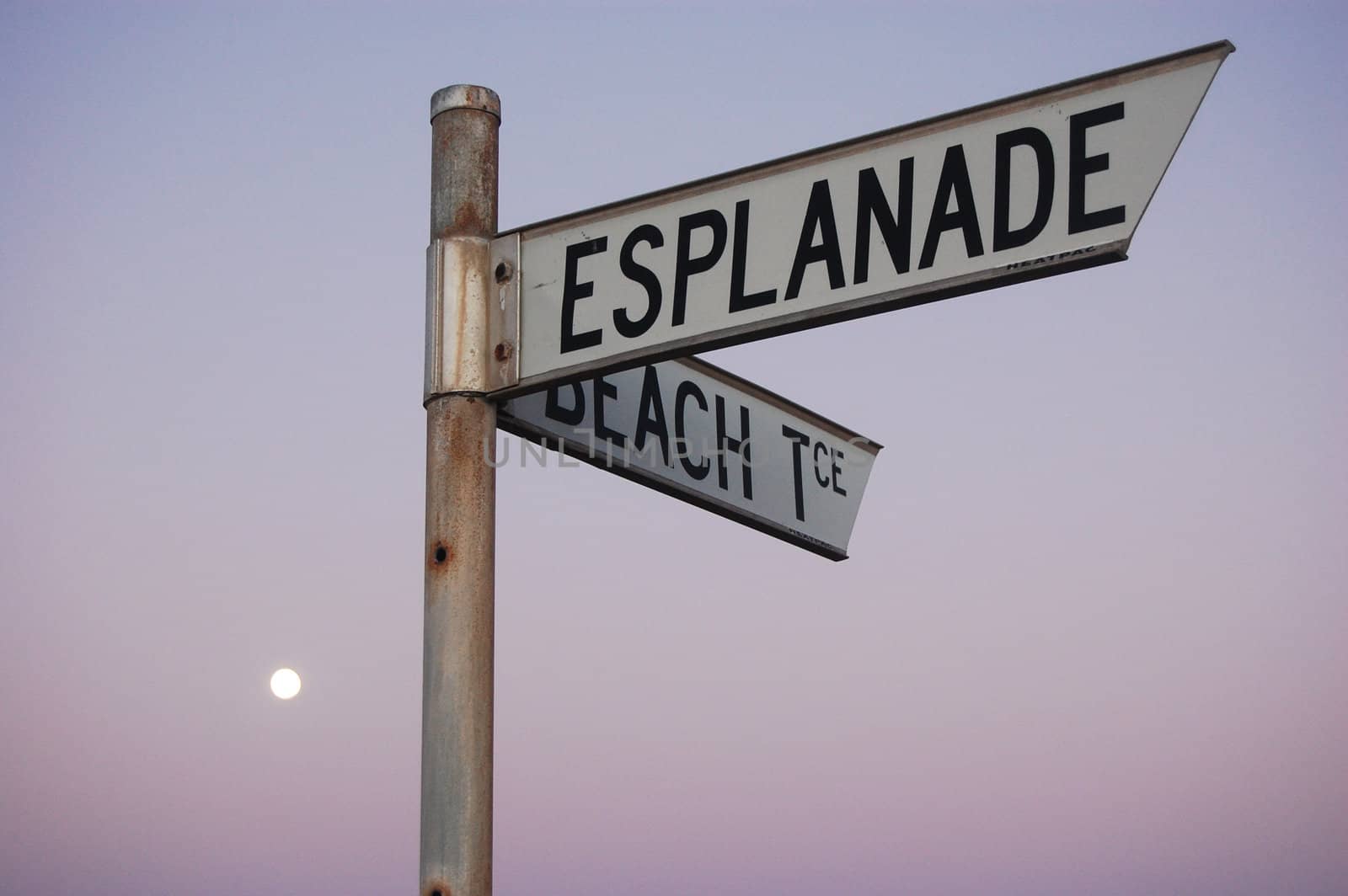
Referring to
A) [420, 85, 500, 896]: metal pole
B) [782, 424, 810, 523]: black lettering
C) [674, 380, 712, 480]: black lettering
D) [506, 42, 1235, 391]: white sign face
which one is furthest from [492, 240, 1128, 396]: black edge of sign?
[782, 424, 810, 523]: black lettering

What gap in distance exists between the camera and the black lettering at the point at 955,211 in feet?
10.8

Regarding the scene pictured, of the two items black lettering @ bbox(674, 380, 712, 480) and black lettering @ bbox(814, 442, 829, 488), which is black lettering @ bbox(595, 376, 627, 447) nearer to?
black lettering @ bbox(674, 380, 712, 480)

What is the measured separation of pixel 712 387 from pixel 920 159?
1.19m

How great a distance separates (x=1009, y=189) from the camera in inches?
129

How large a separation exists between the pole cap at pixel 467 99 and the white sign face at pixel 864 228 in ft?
1.08

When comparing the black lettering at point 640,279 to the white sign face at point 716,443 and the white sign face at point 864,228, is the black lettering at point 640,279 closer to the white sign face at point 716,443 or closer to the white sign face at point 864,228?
the white sign face at point 864,228

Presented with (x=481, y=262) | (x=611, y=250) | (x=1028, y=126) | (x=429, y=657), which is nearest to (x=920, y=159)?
(x=1028, y=126)

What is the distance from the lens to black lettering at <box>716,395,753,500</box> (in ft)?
14.5

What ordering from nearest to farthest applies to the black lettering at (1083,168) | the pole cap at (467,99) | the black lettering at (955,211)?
1. the black lettering at (1083,168)
2. the black lettering at (955,211)
3. the pole cap at (467,99)

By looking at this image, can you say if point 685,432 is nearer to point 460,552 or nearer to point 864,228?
point 460,552

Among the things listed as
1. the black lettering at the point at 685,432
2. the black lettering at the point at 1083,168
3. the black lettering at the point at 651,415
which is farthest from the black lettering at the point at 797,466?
the black lettering at the point at 1083,168

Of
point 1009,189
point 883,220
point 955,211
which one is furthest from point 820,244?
point 1009,189

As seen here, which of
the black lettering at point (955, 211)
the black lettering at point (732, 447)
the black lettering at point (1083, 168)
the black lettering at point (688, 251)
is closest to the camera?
the black lettering at point (1083, 168)

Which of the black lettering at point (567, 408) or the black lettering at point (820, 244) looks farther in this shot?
the black lettering at point (567, 408)
